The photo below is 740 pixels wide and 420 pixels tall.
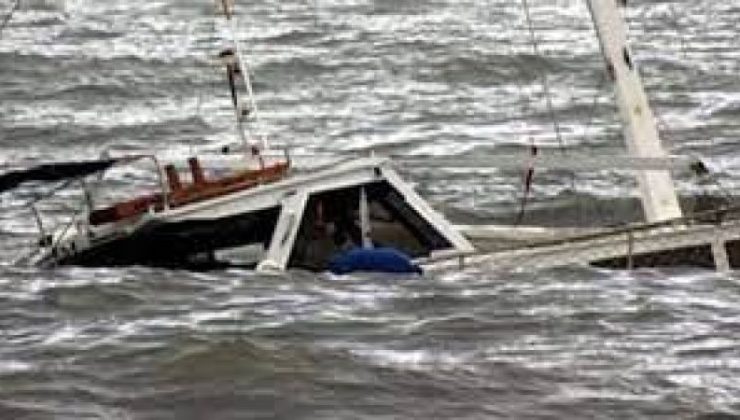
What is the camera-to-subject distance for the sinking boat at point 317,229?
16.8 meters

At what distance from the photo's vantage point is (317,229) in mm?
17250

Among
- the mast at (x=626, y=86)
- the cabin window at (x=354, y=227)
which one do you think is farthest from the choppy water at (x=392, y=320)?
the mast at (x=626, y=86)

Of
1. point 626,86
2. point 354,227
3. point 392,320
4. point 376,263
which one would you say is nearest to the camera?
point 392,320

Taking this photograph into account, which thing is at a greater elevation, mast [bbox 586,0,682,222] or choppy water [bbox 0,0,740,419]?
mast [bbox 586,0,682,222]

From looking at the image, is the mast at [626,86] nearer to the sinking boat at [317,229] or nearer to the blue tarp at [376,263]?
the sinking boat at [317,229]

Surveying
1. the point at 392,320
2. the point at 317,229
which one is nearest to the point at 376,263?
the point at 317,229

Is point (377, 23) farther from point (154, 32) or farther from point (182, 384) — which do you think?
point (182, 384)

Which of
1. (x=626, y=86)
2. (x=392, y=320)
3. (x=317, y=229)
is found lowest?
(x=392, y=320)

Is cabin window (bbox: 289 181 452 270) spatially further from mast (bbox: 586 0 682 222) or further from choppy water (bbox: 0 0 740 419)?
mast (bbox: 586 0 682 222)

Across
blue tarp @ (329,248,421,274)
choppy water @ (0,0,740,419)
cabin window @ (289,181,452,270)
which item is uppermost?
cabin window @ (289,181,452,270)

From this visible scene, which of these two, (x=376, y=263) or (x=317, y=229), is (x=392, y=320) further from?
(x=317, y=229)

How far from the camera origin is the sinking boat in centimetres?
1683

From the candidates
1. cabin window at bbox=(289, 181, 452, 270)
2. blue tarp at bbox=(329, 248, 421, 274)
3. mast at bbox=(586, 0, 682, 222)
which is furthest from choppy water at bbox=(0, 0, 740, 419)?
mast at bbox=(586, 0, 682, 222)

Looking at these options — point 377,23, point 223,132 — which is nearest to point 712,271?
point 223,132
